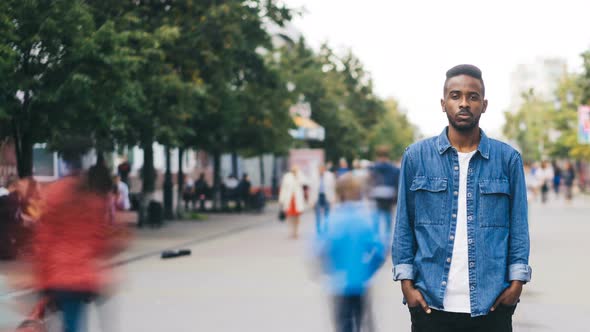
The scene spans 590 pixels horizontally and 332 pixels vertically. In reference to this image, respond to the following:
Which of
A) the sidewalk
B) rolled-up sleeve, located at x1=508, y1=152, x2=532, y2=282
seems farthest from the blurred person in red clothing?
the sidewalk

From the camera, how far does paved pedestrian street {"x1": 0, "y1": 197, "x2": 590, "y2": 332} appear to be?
28.5 ft

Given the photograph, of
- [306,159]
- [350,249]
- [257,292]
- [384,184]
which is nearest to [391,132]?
[306,159]

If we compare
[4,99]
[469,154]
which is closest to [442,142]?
[469,154]

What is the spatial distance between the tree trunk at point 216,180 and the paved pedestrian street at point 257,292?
12.6 metres

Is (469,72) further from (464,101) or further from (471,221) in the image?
(471,221)

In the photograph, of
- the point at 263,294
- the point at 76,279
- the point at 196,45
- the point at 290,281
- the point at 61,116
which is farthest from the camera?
the point at 196,45

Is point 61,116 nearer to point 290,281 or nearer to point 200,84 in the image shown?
point 290,281

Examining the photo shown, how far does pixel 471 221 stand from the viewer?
11.0ft

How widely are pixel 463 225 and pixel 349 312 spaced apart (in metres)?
2.75

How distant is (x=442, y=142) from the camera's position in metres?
3.47

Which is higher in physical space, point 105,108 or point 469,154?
point 105,108

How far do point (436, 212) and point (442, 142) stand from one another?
280 mm

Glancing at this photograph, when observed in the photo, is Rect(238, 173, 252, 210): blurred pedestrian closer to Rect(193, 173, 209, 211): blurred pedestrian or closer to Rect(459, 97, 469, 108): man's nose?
Rect(193, 173, 209, 211): blurred pedestrian

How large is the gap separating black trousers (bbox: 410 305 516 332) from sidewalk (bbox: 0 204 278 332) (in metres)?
5.65
